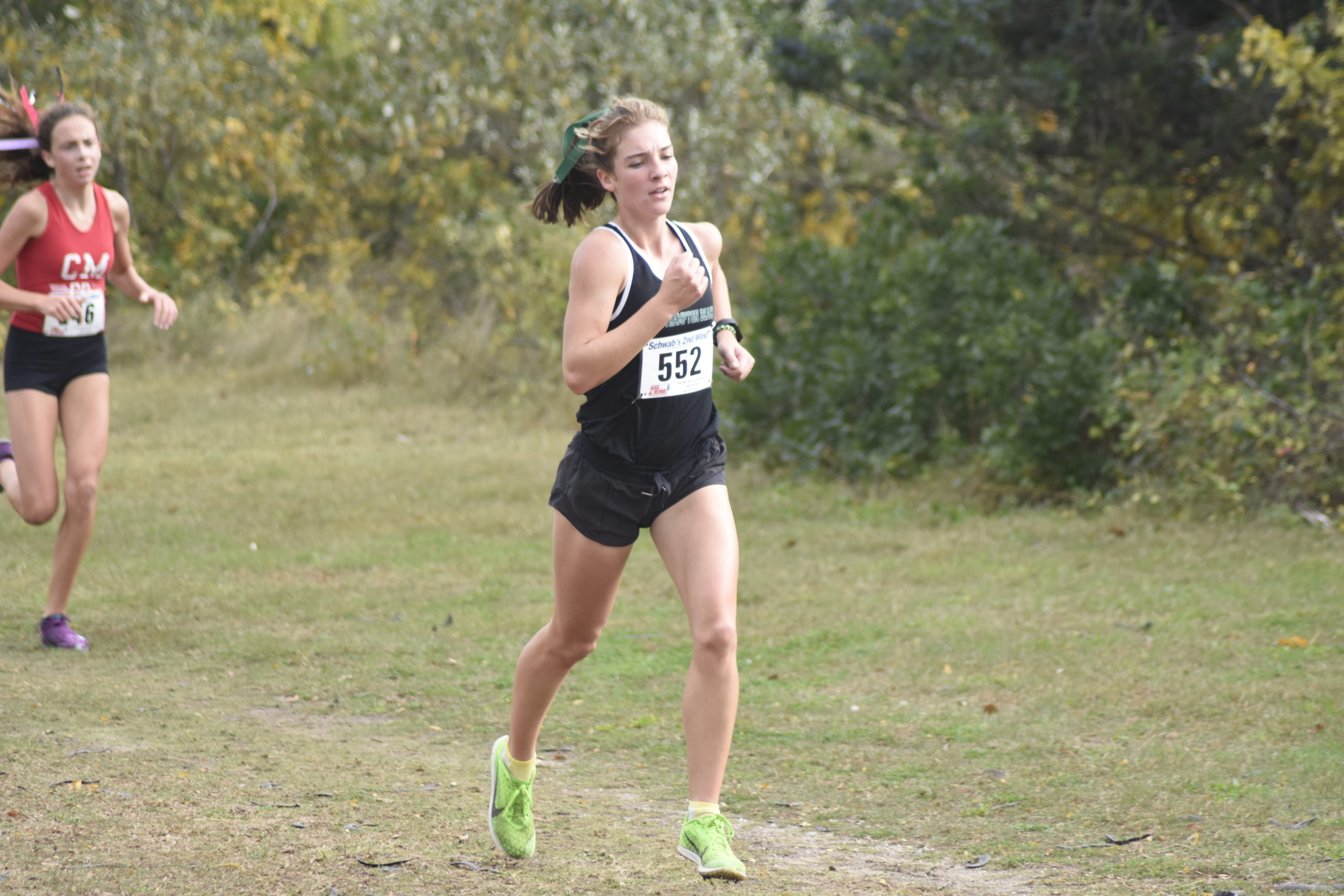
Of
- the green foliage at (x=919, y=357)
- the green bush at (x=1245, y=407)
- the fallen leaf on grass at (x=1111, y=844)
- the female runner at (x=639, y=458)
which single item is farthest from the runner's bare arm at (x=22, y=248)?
the green bush at (x=1245, y=407)

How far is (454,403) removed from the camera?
1373 cm

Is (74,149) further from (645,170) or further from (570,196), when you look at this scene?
(645,170)

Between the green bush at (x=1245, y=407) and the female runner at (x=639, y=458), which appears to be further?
the green bush at (x=1245, y=407)

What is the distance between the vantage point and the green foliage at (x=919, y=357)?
30.0 feet

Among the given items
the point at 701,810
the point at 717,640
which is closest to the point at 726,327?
the point at 717,640

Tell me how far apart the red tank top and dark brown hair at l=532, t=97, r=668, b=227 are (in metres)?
2.95

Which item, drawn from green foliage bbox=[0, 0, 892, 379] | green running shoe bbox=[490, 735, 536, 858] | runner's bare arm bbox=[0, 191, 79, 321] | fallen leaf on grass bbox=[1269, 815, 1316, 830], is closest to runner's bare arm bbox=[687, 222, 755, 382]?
green running shoe bbox=[490, 735, 536, 858]

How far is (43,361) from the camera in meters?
6.14

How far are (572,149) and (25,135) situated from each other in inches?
138

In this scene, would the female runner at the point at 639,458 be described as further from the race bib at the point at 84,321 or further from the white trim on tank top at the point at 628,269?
the race bib at the point at 84,321

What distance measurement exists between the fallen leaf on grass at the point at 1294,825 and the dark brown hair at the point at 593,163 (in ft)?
8.64

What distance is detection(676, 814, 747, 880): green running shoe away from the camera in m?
3.52

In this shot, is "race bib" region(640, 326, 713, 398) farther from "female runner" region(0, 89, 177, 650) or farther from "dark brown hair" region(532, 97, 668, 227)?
"female runner" region(0, 89, 177, 650)

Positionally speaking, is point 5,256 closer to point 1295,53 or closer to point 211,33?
point 1295,53
